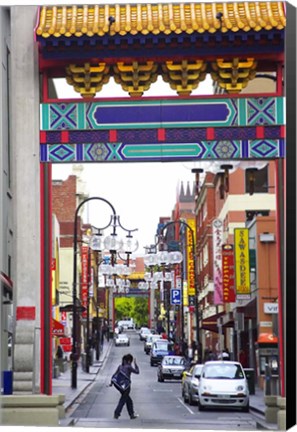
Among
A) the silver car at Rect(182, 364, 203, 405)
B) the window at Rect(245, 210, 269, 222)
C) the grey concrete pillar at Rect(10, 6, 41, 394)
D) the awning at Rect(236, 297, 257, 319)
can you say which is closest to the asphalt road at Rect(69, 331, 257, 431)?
the silver car at Rect(182, 364, 203, 405)

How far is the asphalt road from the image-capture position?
53.1ft

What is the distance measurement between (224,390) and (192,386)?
2.48 m

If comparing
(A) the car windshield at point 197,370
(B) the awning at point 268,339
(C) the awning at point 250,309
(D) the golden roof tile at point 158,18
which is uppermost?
(D) the golden roof tile at point 158,18

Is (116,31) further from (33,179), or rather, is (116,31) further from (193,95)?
(33,179)

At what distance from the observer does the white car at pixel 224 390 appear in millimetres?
18234

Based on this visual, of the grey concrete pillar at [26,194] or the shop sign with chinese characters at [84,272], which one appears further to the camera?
the shop sign with chinese characters at [84,272]

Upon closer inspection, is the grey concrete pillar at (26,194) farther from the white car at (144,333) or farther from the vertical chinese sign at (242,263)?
the white car at (144,333)

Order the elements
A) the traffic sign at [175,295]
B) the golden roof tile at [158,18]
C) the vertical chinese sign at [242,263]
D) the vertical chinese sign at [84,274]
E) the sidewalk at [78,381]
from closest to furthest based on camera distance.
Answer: the golden roof tile at [158,18], the sidewalk at [78,381], the traffic sign at [175,295], the vertical chinese sign at [242,263], the vertical chinese sign at [84,274]

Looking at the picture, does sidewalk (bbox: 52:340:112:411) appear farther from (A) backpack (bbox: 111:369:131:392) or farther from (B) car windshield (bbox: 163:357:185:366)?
(B) car windshield (bbox: 163:357:185:366)

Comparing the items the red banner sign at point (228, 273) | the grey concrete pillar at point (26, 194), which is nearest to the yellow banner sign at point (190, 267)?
the red banner sign at point (228, 273)

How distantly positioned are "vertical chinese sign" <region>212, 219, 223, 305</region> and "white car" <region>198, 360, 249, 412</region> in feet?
27.9

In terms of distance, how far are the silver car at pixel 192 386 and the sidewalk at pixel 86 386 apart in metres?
1.21

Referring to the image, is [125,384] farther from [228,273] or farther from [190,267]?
[228,273]

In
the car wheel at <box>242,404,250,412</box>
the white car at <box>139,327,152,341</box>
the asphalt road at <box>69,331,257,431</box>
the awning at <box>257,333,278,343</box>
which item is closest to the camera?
the asphalt road at <box>69,331,257,431</box>
